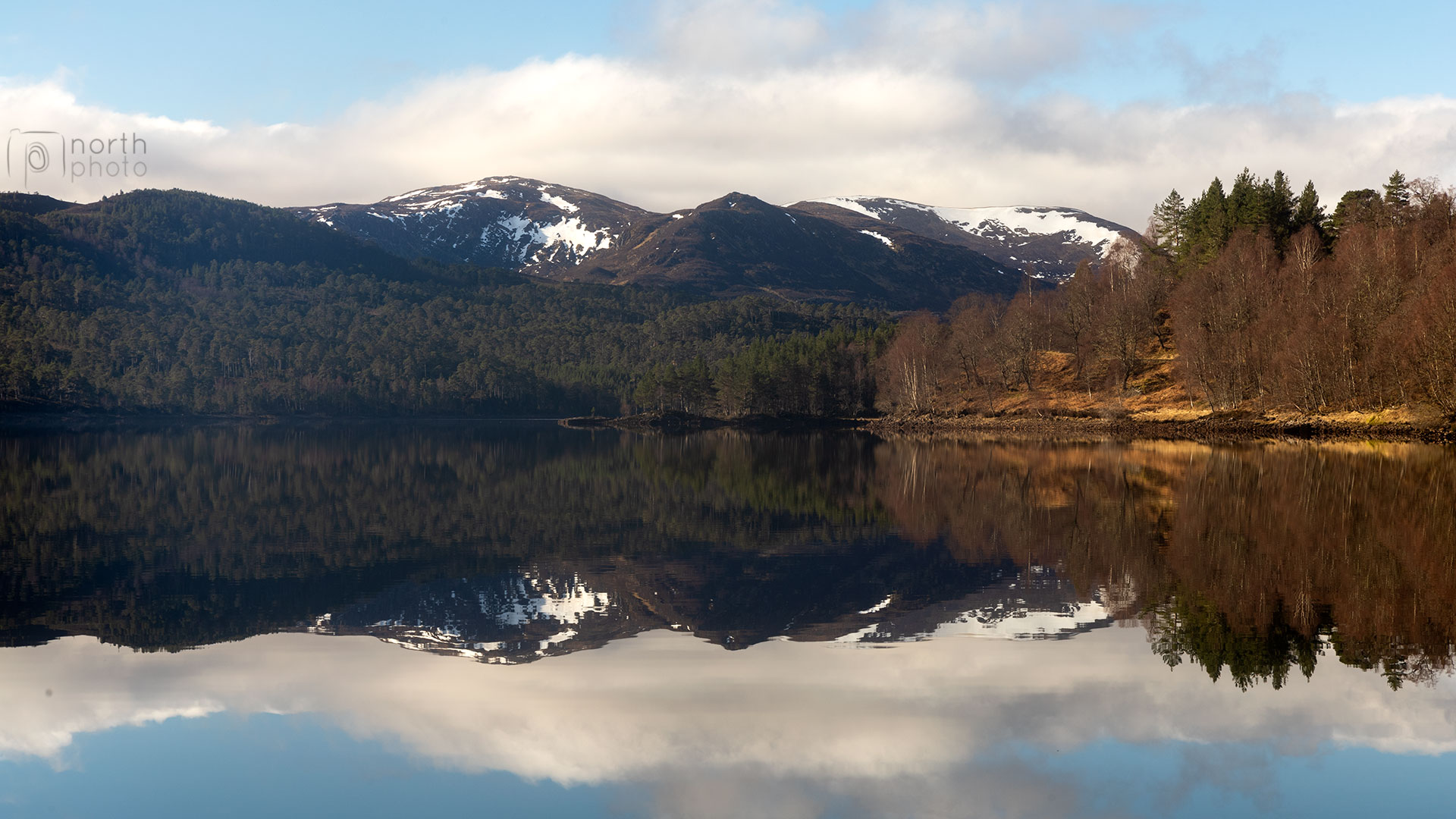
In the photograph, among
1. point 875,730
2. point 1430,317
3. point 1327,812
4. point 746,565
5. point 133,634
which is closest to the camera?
point 1327,812

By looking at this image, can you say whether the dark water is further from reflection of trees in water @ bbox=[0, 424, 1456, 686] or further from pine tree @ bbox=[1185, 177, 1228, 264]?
pine tree @ bbox=[1185, 177, 1228, 264]

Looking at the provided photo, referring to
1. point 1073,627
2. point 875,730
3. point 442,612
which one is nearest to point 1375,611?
point 1073,627

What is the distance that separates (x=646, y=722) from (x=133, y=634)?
37.4 feet

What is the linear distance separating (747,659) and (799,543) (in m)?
13.6

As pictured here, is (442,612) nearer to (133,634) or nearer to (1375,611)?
(133,634)

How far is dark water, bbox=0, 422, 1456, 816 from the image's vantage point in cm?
1136

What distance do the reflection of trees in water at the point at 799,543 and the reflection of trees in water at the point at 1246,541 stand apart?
9 centimetres

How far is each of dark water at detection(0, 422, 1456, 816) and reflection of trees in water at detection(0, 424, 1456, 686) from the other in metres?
0.16

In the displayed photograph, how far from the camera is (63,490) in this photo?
45969mm

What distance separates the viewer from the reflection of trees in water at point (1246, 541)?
1641 cm

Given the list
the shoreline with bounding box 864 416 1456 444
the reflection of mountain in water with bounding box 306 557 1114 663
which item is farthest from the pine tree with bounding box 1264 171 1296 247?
the reflection of mountain in water with bounding box 306 557 1114 663

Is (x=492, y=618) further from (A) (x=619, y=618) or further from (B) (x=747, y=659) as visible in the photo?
(B) (x=747, y=659)

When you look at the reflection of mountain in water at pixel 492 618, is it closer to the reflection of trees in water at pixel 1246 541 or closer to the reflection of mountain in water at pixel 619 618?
the reflection of mountain in water at pixel 619 618

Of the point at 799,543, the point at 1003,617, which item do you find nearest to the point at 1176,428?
the point at 799,543
